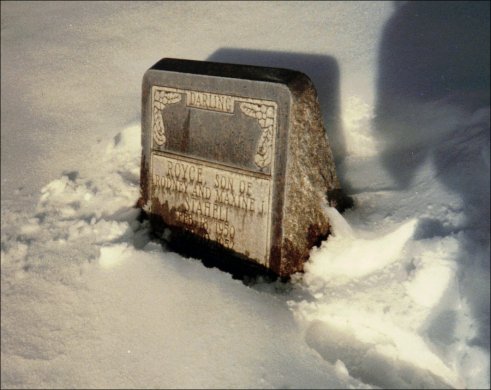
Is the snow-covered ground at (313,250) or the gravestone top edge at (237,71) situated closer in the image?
the snow-covered ground at (313,250)

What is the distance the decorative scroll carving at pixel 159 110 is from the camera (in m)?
2.39

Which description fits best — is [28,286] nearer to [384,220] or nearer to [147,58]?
[384,220]

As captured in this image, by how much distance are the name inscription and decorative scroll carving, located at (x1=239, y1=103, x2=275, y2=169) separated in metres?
0.07

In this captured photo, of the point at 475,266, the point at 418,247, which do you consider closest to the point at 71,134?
the point at 418,247

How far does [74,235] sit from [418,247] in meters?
1.24

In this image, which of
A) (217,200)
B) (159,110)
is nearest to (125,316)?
(217,200)

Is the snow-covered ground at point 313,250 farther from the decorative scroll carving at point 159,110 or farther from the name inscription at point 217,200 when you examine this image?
the decorative scroll carving at point 159,110

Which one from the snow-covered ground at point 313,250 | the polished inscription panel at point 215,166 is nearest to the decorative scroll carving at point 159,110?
the polished inscription panel at point 215,166

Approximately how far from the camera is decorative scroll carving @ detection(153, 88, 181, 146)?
2.39 metres

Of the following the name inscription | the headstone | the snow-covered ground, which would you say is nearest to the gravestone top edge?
the headstone

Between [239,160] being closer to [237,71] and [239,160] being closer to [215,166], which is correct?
[215,166]

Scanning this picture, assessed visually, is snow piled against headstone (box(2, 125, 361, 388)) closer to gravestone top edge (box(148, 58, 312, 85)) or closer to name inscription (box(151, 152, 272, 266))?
name inscription (box(151, 152, 272, 266))

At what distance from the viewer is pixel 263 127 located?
84.9 inches

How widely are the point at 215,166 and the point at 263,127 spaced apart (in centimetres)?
25
